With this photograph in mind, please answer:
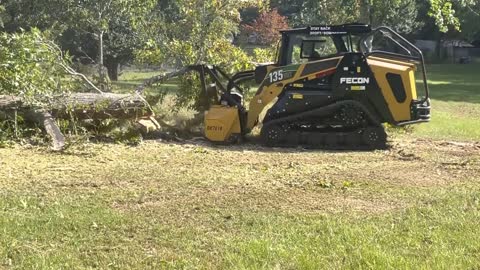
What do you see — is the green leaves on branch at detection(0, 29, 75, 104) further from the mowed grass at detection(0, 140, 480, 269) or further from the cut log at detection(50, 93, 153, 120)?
the mowed grass at detection(0, 140, 480, 269)

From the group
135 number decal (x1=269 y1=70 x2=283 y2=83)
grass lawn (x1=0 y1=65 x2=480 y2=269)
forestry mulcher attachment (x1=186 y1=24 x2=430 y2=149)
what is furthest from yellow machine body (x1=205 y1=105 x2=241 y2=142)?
grass lawn (x1=0 y1=65 x2=480 y2=269)

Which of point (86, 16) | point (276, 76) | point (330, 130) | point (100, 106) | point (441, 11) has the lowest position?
point (330, 130)

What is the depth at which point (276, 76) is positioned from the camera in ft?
36.5

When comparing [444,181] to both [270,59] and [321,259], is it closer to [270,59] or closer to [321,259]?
[321,259]

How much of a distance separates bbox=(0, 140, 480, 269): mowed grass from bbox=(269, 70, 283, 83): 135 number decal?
207 centimetres

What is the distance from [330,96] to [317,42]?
1.05 meters

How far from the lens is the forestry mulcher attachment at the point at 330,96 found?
35.2 feet

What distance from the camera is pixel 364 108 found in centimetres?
1077

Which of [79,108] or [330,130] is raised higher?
[79,108]

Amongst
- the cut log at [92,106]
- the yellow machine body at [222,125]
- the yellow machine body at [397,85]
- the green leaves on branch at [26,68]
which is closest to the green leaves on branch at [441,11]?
the yellow machine body at [397,85]

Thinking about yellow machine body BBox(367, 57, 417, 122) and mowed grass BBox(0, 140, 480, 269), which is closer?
mowed grass BBox(0, 140, 480, 269)

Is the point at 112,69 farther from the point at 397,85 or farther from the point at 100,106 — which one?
the point at 397,85

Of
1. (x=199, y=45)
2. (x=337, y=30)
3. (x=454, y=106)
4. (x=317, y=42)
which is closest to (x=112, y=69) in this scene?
(x=454, y=106)

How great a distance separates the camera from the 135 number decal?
1109cm
